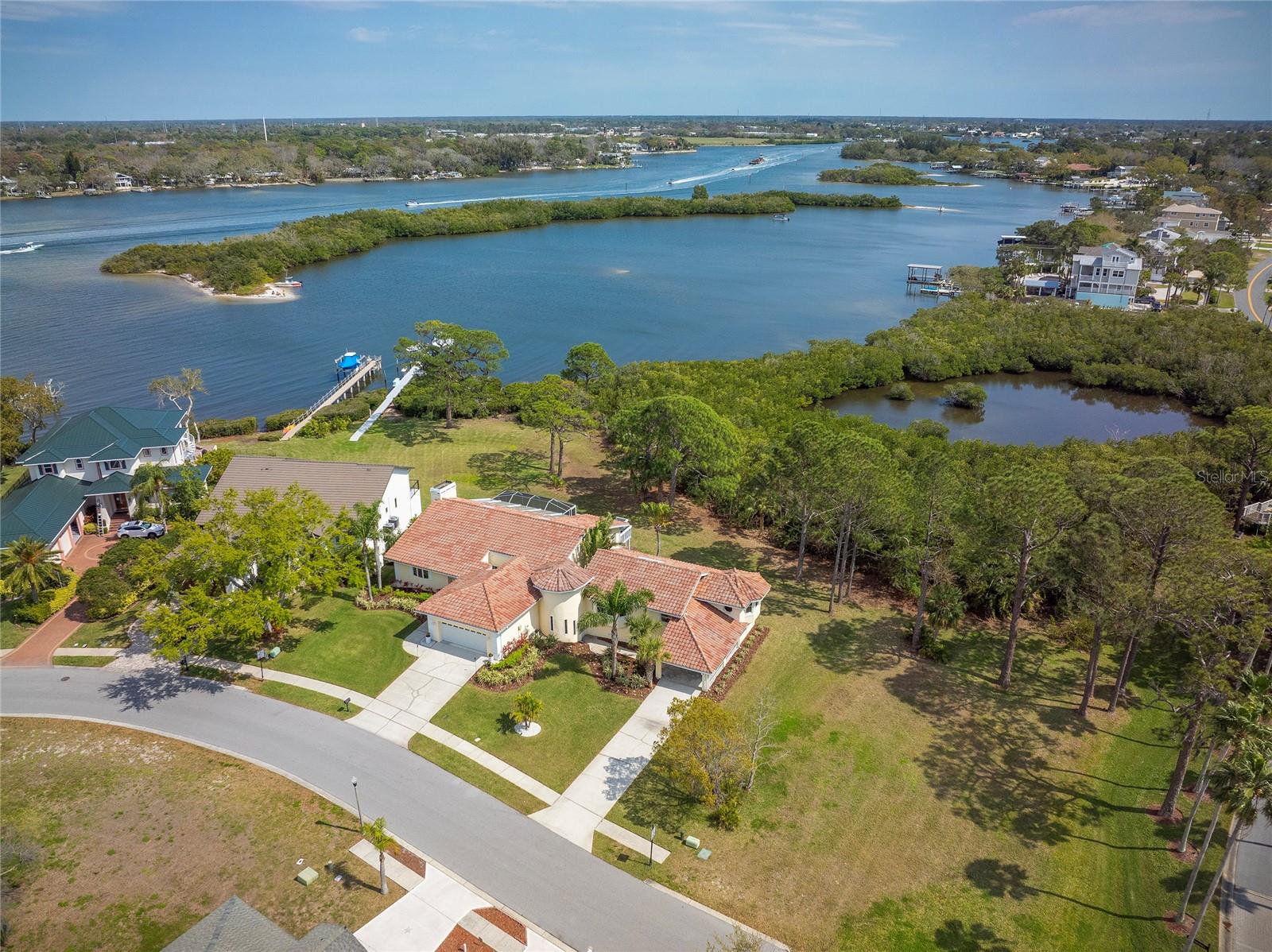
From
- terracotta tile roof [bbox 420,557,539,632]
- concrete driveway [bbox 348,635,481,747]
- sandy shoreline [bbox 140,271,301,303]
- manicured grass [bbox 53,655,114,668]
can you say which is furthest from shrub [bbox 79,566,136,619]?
sandy shoreline [bbox 140,271,301,303]

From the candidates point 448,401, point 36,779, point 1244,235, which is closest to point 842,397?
point 448,401

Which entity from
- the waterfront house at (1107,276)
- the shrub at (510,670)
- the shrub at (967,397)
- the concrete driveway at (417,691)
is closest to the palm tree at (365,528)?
the concrete driveway at (417,691)

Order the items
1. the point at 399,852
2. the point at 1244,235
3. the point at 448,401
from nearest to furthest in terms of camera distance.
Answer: the point at 399,852 → the point at 448,401 → the point at 1244,235

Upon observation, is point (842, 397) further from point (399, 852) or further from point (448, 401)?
point (399, 852)

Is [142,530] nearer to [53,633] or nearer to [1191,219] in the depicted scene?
[53,633]

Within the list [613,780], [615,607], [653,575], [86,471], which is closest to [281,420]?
[86,471]

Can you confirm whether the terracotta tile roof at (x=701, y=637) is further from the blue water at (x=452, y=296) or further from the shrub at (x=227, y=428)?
the blue water at (x=452, y=296)
